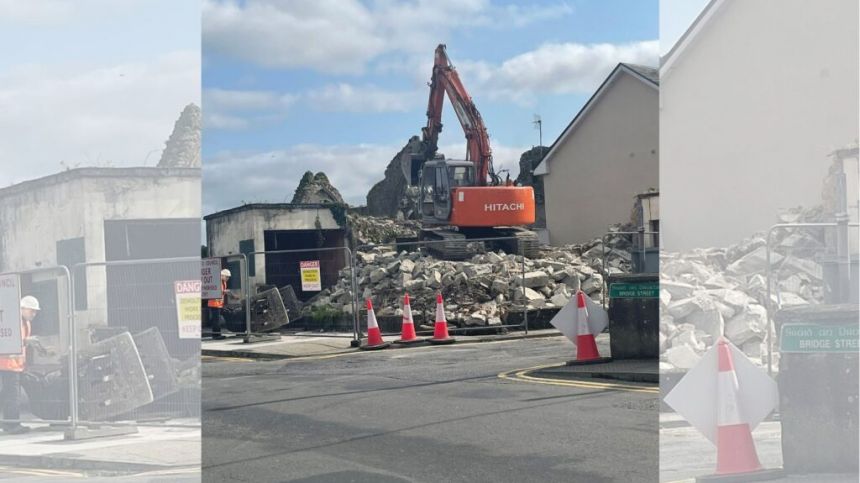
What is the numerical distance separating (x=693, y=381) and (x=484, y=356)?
528mm

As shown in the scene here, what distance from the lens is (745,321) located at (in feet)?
8.94

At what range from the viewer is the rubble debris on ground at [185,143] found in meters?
1.80

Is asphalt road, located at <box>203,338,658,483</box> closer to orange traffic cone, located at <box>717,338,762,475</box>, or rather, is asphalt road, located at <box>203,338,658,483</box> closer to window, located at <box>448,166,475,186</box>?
window, located at <box>448,166,475,186</box>

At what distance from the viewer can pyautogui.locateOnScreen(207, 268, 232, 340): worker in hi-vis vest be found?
5.79 ft

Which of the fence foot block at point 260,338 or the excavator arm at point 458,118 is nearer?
the excavator arm at point 458,118

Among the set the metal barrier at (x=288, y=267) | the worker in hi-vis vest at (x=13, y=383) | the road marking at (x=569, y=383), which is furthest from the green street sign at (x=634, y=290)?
the worker in hi-vis vest at (x=13, y=383)

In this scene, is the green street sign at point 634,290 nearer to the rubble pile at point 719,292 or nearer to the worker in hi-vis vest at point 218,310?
the rubble pile at point 719,292

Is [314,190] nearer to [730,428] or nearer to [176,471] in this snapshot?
[176,471]

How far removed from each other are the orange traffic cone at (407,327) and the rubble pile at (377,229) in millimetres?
153

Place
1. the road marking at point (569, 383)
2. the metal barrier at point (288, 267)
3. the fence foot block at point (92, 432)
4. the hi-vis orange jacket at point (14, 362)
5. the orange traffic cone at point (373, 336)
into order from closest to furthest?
the metal barrier at point (288, 267), the orange traffic cone at point (373, 336), the road marking at point (569, 383), the fence foot block at point (92, 432), the hi-vis orange jacket at point (14, 362)

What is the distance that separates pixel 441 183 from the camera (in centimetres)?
178

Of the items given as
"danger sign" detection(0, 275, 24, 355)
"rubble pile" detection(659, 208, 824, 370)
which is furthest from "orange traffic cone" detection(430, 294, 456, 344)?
"danger sign" detection(0, 275, 24, 355)

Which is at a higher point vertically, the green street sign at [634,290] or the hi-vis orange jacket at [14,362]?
the green street sign at [634,290]

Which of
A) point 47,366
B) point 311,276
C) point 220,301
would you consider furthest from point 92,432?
point 311,276
